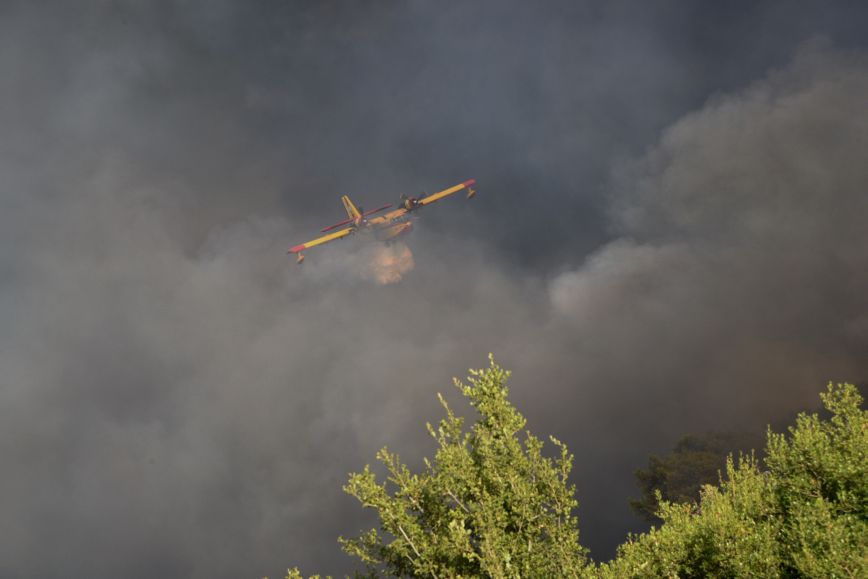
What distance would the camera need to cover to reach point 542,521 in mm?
36625

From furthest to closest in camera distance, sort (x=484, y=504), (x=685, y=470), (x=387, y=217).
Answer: (x=387, y=217), (x=685, y=470), (x=484, y=504)

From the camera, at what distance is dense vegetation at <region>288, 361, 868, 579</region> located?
1377 inches

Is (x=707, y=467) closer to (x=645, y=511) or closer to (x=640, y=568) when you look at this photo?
(x=645, y=511)

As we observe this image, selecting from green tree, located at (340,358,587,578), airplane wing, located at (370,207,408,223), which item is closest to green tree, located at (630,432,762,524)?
airplane wing, located at (370,207,408,223)

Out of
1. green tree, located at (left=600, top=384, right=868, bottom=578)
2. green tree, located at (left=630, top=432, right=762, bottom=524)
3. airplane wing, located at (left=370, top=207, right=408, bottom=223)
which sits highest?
airplane wing, located at (left=370, top=207, right=408, bottom=223)

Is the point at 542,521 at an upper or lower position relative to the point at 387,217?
lower

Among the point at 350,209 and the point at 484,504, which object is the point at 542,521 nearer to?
the point at 484,504

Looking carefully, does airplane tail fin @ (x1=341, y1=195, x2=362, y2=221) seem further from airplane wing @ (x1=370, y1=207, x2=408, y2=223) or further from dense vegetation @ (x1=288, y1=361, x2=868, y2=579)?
dense vegetation @ (x1=288, y1=361, x2=868, y2=579)

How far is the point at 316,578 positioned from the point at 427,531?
25.9 feet

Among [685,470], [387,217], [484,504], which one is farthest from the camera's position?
[387,217]

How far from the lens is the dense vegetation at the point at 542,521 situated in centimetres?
3497

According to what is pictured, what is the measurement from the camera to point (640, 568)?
40750 mm

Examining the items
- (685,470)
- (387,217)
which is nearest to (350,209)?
(387,217)

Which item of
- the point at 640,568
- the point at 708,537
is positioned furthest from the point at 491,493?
the point at 708,537
